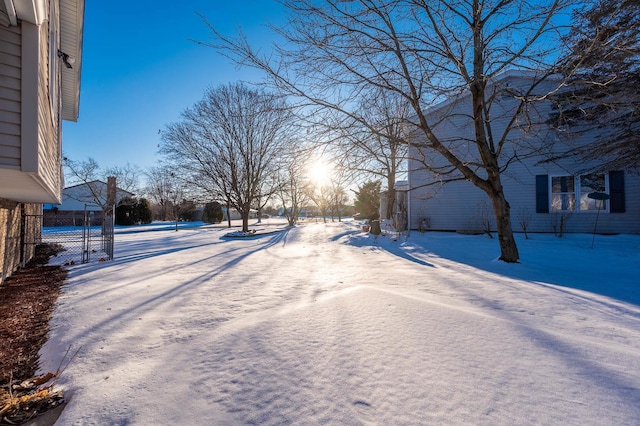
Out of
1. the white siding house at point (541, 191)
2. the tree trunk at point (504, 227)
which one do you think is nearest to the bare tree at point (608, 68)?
the tree trunk at point (504, 227)

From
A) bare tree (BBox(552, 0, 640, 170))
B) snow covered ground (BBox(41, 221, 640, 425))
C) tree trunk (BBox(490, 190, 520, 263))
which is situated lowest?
snow covered ground (BBox(41, 221, 640, 425))

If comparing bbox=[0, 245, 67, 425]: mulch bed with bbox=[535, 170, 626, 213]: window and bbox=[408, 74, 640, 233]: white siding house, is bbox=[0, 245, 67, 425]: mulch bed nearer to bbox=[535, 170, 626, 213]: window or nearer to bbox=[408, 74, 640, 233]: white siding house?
bbox=[408, 74, 640, 233]: white siding house

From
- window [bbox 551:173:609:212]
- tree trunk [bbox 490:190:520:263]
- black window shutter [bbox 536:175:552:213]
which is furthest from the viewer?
black window shutter [bbox 536:175:552:213]

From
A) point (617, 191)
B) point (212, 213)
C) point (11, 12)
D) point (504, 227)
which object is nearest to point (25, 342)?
point (11, 12)

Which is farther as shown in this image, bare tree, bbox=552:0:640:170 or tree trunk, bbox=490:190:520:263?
tree trunk, bbox=490:190:520:263

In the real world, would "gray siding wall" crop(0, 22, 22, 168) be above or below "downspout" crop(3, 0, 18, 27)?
below

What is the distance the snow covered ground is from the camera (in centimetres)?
172

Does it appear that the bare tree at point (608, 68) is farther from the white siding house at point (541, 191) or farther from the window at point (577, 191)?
the window at point (577, 191)

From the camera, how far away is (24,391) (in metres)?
2.12

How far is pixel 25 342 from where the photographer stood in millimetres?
3025

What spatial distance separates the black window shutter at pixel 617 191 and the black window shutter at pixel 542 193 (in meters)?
1.87

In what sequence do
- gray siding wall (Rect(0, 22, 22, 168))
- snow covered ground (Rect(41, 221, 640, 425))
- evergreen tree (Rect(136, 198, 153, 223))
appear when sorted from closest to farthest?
snow covered ground (Rect(41, 221, 640, 425)), gray siding wall (Rect(0, 22, 22, 168)), evergreen tree (Rect(136, 198, 153, 223))

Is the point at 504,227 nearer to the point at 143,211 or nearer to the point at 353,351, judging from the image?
the point at 353,351

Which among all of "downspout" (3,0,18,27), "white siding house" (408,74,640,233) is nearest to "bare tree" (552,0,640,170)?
"white siding house" (408,74,640,233)
